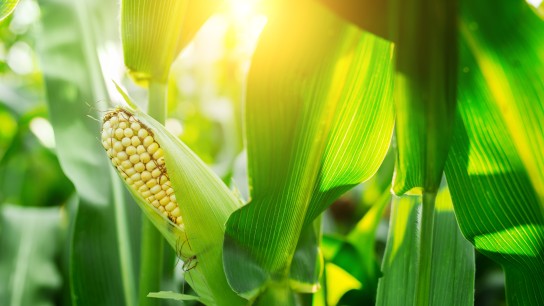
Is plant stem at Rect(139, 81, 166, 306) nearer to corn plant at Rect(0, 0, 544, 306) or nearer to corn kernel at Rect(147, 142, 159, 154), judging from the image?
corn plant at Rect(0, 0, 544, 306)

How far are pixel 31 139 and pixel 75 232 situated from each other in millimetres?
909

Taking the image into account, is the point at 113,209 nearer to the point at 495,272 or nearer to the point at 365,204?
the point at 365,204

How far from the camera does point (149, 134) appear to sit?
726mm

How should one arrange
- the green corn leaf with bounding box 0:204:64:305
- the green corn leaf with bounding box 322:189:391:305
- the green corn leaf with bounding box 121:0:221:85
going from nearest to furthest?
1. the green corn leaf with bounding box 121:0:221:85
2. the green corn leaf with bounding box 322:189:391:305
3. the green corn leaf with bounding box 0:204:64:305

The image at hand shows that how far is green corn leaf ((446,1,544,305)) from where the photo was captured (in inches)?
20.5

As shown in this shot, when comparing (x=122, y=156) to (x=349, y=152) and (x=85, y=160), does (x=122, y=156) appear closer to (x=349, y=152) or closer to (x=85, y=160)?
(x=349, y=152)

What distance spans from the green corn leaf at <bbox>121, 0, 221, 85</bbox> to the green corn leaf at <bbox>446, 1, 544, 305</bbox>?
41 cm

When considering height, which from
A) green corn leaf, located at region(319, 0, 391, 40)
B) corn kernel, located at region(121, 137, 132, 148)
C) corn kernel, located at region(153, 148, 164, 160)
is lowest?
corn kernel, located at region(153, 148, 164, 160)

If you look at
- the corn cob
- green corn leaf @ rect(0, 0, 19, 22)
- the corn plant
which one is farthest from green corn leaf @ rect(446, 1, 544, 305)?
green corn leaf @ rect(0, 0, 19, 22)

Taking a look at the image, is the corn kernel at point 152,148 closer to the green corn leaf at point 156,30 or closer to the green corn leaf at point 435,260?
the green corn leaf at point 156,30

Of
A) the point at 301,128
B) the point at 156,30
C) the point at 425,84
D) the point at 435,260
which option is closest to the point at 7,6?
the point at 156,30

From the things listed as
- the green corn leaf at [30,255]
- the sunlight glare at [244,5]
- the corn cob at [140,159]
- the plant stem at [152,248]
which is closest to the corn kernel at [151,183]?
the corn cob at [140,159]

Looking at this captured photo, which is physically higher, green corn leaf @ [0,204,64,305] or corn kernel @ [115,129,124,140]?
corn kernel @ [115,129,124,140]

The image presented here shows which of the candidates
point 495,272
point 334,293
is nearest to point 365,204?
point 495,272
